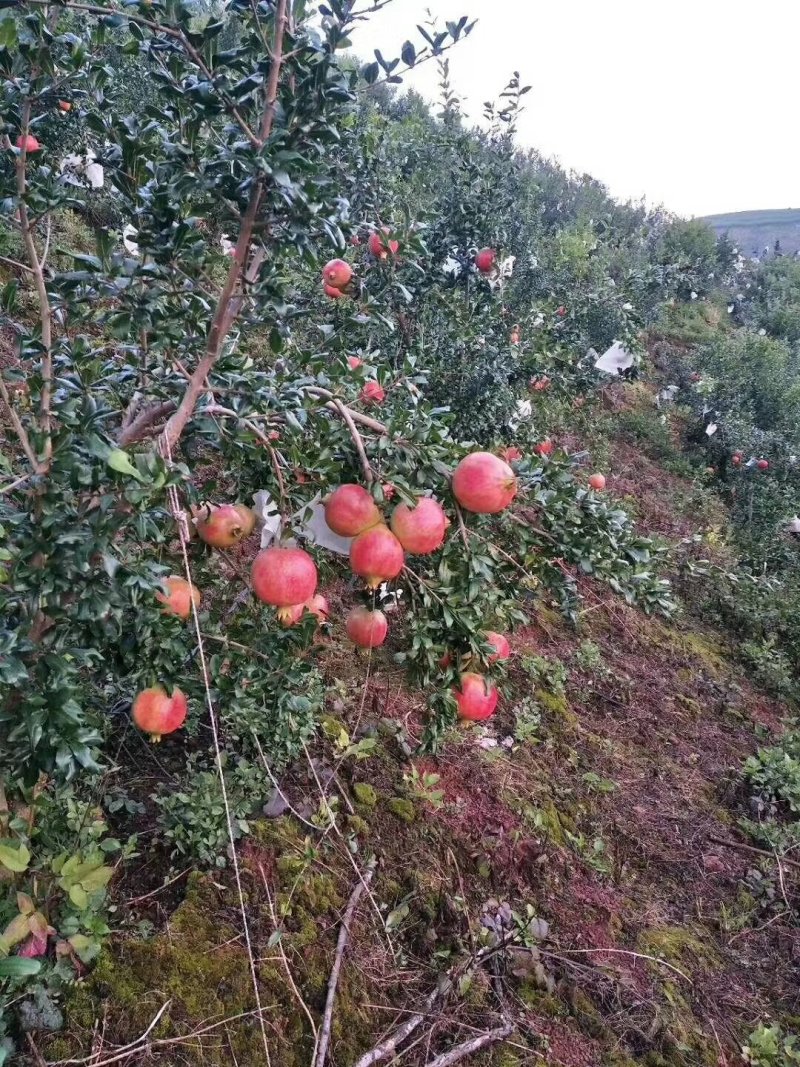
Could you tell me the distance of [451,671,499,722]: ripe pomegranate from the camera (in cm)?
162

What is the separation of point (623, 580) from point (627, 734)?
2379 mm

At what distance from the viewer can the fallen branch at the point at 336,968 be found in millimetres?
1643

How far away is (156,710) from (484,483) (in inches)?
33.5

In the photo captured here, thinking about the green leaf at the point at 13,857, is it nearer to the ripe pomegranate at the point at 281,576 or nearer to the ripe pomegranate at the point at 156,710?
the ripe pomegranate at the point at 156,710

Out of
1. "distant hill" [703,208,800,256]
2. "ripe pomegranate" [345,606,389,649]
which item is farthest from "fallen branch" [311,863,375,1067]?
"distant hill" [703,208,800,256]

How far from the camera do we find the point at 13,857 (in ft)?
4.21

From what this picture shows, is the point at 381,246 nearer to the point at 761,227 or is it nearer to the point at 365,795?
the point at 365,795

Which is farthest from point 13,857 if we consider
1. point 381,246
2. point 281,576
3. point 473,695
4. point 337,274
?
point 381,246

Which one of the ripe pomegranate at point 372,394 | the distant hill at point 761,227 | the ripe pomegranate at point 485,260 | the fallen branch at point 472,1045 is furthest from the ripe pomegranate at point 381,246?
the distant hill at point 761,227

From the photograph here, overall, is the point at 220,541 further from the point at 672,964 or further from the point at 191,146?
the point at 672,964

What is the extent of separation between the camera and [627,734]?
3707 millimetres

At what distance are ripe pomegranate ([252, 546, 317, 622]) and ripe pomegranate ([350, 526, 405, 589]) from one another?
10cm

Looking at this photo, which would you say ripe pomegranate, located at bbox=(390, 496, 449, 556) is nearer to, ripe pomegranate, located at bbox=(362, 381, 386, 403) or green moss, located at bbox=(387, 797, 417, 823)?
ripe pomegranate, located at bbox=(362, 381, 386, 403)

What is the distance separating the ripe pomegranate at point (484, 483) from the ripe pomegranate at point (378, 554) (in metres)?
0.16
